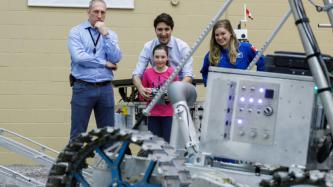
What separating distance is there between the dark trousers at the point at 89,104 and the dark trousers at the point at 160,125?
0.43 meters

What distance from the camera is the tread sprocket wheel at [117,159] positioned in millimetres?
4766

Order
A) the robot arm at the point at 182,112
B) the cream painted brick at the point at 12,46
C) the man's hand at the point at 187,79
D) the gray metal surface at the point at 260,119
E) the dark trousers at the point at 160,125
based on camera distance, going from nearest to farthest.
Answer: the gray metal surface at the point at 260,119
the robot arm at the point at 182,112
the man's hand at the point at 187,79
the dark trousers at the point at 160,125
the cream painted brick at the point at 12,46

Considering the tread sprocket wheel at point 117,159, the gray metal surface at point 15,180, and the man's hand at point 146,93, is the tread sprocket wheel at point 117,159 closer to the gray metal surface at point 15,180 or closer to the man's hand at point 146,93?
the gray metal surface at point 15,180

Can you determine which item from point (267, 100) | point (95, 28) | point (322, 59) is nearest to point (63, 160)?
point (267, 100)

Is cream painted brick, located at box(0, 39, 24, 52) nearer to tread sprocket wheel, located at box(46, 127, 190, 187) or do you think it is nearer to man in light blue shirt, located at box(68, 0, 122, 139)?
man in light blue shirt, located at box(68, 0, 122, 139)

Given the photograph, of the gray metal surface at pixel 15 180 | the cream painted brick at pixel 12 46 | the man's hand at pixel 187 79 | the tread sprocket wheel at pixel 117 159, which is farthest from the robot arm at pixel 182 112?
the cream painted brick at pixel 12 46

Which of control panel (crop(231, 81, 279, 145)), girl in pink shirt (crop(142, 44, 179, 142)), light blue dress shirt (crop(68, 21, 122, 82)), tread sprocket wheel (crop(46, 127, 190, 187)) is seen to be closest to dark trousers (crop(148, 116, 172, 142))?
girl in pink shirt (crop(142, 44, 179, 142))

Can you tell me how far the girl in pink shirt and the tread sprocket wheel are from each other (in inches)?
94.2

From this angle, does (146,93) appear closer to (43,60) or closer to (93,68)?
(93,68)

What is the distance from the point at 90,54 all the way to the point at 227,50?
146 centimetres

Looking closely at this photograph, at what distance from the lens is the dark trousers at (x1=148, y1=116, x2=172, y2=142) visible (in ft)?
25.9

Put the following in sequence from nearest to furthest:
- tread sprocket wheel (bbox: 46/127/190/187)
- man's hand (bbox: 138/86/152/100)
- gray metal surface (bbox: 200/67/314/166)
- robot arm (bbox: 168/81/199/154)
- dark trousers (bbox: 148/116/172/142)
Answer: tread sprocket wheel (bbox: 46/127/190/187), gray metal surface (bbox: 200/67/314/166), robot arm (bbox: 168/81/199/154), man's hand (bbox: 138/86/152/100), dark trousers (bbox: 148/116/172/142)

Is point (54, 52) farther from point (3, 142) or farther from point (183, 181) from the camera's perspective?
point (183, 181)

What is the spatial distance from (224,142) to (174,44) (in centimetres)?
312
